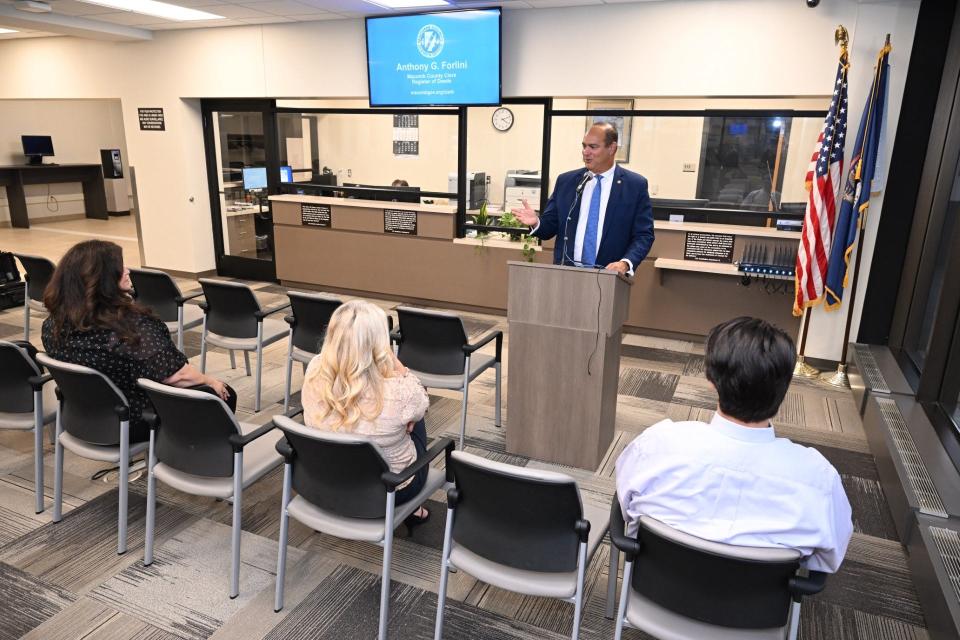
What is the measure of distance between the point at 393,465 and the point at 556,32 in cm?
450

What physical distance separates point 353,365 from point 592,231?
6.26 ft

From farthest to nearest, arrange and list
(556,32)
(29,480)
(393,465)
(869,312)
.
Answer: (556,32) → (869,312) → (29,480) → (393,465)

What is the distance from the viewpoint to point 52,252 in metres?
8.91

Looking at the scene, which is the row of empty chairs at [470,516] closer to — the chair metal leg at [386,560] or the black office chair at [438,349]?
the chair metal leg at [386,560]

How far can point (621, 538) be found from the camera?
1.68 meters

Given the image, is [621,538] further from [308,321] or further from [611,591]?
[308,321]

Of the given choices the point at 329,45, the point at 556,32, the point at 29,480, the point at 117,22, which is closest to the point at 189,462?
the point at 29,480

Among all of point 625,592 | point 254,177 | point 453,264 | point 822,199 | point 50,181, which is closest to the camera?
point 625,592

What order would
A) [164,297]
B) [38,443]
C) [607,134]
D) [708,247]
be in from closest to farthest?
[38,443] < [607,134] < [164,297] < [708,247]

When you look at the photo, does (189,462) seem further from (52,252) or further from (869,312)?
(52,252)

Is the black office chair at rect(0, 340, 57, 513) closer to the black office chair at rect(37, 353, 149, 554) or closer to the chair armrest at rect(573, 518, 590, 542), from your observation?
the black office chair at rect(37, 353, 149, 554)

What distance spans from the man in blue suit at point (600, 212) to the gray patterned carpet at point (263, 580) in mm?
1173

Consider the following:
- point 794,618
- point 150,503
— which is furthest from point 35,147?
point 794,618

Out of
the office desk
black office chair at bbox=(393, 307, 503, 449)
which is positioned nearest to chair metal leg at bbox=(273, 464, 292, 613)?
black office chair at bbox=(393, 307, 503, 449)
